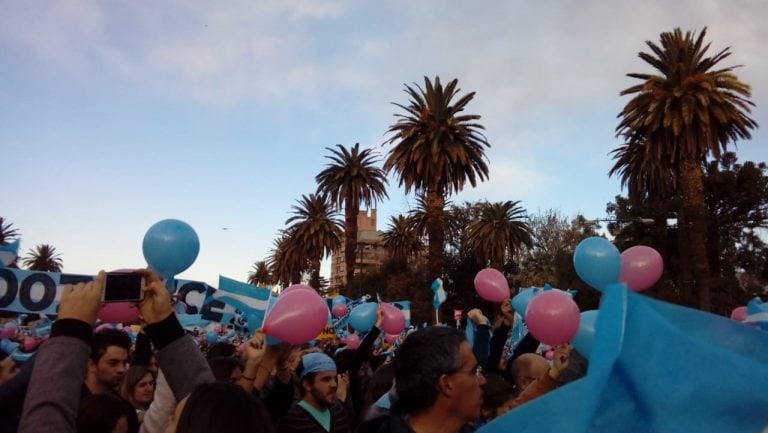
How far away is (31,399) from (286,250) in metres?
43.5

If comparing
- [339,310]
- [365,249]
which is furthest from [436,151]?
[365,249]

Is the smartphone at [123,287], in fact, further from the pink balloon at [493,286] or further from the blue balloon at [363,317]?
the blue balloon at [363,317]

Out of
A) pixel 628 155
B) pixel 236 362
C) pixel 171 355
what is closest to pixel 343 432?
pixel 236 362

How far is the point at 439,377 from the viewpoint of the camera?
7.71 ft

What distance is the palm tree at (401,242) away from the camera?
150ft

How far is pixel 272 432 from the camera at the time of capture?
1.94m

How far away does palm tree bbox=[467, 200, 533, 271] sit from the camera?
124 feet

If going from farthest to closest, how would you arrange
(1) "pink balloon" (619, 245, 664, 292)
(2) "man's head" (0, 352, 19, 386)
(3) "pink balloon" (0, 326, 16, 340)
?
(3) "pink balloon" (0, 326, 16, 340)
(1) "pink balloon" (619, 245, 664, 292)
(2) "man's head" (0, 352, 19, 386)

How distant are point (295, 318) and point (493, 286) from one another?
316 cm

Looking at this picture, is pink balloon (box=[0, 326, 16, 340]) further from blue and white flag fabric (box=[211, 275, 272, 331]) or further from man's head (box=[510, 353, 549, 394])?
man's head (box=[510, 353, 549, 394])

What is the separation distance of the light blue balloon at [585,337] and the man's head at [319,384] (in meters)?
1.64

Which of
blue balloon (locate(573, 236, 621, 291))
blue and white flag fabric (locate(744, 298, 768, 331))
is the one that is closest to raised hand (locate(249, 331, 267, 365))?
blue balloon (locate(573, 236, 621, 291))

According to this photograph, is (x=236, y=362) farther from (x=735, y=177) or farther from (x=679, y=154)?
(x=735, y=177)

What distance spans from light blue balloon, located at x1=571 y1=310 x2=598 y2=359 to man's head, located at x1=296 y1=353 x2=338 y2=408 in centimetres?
164
